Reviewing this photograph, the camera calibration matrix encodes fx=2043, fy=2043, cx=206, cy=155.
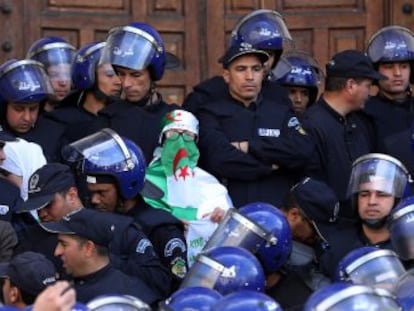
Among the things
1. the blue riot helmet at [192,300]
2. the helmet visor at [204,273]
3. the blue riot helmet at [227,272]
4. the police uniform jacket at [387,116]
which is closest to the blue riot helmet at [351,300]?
the blue riot helmet at [192,300]

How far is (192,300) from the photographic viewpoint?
977cm

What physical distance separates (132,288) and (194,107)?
2.66 metres

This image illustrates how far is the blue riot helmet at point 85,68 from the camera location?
44.5ft

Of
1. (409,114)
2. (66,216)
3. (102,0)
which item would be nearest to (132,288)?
(66,216)

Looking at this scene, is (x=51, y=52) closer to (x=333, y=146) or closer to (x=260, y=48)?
(x=260, y=48)

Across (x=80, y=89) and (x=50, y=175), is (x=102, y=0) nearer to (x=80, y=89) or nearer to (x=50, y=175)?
(x=80, y=89)

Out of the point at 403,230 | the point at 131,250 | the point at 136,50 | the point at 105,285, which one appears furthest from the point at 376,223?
the point at 105,285

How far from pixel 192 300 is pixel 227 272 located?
0.86m

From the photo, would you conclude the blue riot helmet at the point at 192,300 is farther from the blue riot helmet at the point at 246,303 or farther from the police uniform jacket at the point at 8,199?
the police uniform jacket at the point at 8,199

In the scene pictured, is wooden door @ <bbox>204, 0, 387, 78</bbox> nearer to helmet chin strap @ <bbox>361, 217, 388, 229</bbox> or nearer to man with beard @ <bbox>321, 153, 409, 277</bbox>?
man with beard @ <bbox>321, 153, 409, 277</bbox>

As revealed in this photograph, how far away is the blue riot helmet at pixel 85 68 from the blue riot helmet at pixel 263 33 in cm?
94

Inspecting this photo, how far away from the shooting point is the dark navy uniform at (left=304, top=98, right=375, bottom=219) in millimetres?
13156

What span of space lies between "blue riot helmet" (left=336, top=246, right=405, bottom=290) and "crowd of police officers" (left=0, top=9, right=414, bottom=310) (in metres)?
0.01

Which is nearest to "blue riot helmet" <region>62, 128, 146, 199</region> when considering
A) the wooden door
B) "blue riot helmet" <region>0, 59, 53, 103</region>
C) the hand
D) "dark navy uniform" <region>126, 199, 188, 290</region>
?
"dark navy uniform" <region>126, 199, 188, 290</region>
